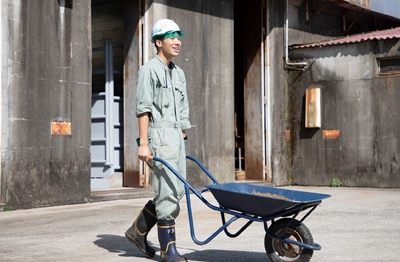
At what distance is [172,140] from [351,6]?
1242cm

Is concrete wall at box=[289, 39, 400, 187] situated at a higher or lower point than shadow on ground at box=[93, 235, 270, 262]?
higher

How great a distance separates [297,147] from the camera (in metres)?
14.2

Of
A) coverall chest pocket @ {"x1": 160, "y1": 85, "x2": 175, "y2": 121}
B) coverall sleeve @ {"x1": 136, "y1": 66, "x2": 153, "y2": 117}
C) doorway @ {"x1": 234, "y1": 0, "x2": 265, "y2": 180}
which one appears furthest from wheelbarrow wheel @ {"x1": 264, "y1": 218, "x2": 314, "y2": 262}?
doorway @ {"x1": 234, "y1": 0, "x2": 265, "y2": 180}

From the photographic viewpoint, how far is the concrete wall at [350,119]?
12914 mm

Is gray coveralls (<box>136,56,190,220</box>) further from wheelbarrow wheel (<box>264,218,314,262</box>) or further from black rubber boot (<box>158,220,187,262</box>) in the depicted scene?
wheelbarrow wheel (<box>264,218,314,262</box>)

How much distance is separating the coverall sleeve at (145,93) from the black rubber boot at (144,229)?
0.86 m

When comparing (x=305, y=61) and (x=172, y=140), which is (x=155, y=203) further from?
(x=305, y=61)

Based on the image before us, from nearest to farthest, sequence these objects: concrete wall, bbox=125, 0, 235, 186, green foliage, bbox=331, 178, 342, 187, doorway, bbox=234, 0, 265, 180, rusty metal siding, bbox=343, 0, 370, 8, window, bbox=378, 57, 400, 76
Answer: concrete wall, bbox=125, 0, 235, 186, window, bbox=378, 57, 400, 76, green foliage, bbox=331, 178, 342, 187, doorway, bbox=234, 0, 265, 180, rusty metal siding, bbox=343, 0, 370, 8

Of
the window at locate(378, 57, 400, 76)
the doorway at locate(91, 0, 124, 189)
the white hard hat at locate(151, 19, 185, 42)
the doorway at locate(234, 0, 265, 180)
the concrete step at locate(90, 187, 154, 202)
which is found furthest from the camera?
the doorway at locate(234, 0, 265, 180)

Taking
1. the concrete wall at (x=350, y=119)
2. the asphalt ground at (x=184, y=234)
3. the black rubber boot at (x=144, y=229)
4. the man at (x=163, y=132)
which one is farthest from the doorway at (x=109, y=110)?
the man at (x=163, y=132)

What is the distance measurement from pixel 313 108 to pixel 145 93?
951cm

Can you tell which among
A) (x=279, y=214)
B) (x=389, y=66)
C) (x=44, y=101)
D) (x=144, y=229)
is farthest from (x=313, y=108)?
(x=279, y=214)

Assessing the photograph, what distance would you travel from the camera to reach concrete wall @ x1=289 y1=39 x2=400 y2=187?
12.9 metres

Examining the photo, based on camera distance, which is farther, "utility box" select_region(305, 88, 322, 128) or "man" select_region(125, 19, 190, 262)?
"utility box" select_region(305, 88, 322, 128)
